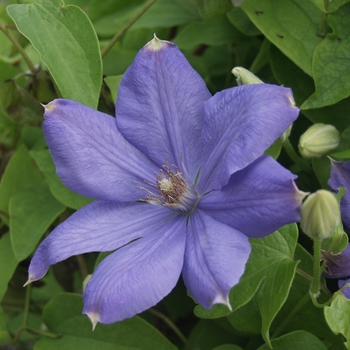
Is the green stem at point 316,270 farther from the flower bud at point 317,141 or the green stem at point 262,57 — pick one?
the green stem at point 262,57

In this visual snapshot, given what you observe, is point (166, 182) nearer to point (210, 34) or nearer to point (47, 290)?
point (210, 34)

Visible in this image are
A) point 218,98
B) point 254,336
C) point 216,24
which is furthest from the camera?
point 216,24

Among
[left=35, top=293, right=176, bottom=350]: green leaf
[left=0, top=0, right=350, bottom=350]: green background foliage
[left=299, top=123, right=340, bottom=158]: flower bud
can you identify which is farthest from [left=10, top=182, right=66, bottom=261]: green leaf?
→ [left=299, top=123, right=340, bottom=158]: flower bud

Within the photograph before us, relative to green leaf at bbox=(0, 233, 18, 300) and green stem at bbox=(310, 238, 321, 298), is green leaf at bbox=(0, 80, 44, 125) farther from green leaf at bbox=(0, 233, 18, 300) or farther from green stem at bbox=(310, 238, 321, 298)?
green stem at bbox=(310, 238, 321, 298)

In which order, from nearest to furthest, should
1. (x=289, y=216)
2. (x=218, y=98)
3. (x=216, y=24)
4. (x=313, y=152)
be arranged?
1. (x=289, y=216)
2. (x=218, y=98)
3. (x=313, y=152)
4. (x=216, y=24)

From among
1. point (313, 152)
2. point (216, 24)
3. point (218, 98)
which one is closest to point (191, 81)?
point (218, 98)

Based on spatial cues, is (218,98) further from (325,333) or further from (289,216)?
(325,333)
